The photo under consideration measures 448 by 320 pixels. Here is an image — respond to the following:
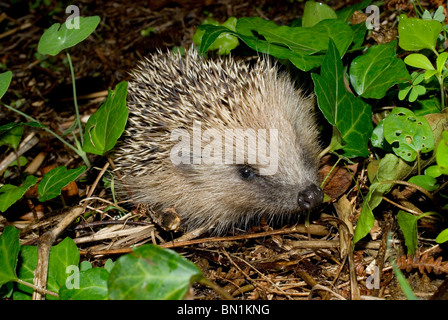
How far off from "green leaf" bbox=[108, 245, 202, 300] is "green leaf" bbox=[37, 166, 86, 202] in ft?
2.63

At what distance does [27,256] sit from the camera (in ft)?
6.72

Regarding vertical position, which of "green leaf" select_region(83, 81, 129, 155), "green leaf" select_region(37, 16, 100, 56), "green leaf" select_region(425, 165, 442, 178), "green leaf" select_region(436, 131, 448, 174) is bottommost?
"green leaf" select_region(425, 165, 442, 178)

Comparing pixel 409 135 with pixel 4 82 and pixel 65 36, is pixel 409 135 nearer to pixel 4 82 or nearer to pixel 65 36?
pixel 65 36

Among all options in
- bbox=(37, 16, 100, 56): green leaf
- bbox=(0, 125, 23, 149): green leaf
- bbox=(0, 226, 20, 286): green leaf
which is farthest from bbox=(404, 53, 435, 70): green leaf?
bbox=(0, 125, 23, 149): green leaf

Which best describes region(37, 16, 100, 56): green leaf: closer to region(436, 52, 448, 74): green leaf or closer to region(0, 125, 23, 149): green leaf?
region(0, 125, 23, 149): green leaf

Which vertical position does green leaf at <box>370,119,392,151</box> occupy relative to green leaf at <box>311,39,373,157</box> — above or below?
below

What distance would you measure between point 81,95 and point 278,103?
6.04ft

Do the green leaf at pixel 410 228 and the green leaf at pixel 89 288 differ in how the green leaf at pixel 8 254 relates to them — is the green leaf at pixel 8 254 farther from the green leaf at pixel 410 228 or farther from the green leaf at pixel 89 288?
the green leaf at pixel 410 228

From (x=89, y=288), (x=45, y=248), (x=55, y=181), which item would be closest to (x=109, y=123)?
(x=55, y=181)

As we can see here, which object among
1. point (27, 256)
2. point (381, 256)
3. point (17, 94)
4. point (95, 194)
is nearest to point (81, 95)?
point (17, 94)

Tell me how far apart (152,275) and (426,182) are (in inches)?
51.0

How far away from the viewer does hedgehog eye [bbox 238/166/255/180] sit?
2345 millimetres

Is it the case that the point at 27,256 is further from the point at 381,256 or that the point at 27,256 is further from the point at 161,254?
the point at 381,256

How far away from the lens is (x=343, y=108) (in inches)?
Result: 85.2
